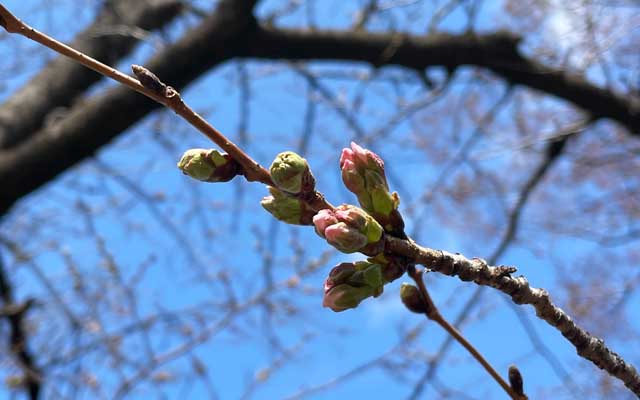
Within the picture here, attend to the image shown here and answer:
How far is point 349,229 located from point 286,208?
0.11 metres

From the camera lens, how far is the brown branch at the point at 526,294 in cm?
76

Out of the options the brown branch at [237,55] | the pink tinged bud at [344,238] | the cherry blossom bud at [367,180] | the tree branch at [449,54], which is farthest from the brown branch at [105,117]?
the pink tinged bud at [344,238]

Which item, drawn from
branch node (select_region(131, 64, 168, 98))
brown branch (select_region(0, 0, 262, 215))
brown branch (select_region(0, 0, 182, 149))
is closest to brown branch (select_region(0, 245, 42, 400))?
brown branch (select_region(0, 0, 262, 215))

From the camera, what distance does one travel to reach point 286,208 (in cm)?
80

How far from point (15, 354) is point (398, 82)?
2605mm

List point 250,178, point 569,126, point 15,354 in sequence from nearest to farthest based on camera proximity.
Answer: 1. point 250,178
2. point 15,354
3. point 569,126

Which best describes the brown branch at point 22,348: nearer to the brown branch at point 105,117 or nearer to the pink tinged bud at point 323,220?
the brown branch at point 105,117

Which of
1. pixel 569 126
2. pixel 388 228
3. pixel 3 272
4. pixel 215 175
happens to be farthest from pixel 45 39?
pixel 569 126

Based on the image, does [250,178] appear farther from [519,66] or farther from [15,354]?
[519,66]

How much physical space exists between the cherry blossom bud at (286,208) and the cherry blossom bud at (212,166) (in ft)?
0.22

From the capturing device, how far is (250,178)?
0.76 meters

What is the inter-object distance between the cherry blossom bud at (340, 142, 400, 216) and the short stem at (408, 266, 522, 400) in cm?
9

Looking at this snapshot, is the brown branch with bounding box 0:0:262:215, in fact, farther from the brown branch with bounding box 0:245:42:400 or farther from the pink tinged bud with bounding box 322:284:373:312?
the pink tinged bud with bounding box 322:284:373:312

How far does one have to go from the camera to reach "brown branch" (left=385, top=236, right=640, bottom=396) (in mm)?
755
